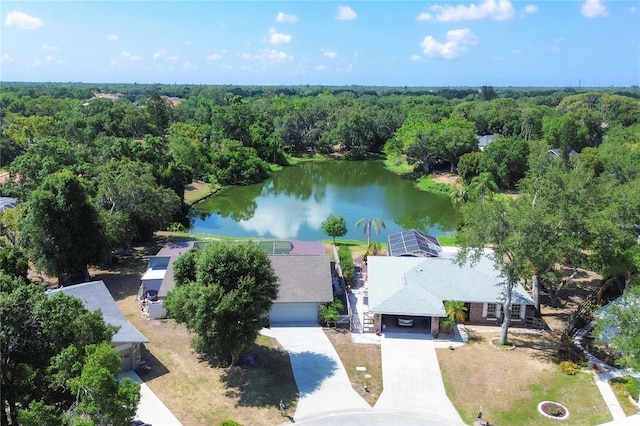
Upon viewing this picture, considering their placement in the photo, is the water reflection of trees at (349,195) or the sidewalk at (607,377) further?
the water reflection of trees at (349,195)

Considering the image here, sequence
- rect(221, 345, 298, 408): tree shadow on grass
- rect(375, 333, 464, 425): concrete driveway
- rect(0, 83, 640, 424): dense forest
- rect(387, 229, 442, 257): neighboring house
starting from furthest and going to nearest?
rect(387, 229, 442, 257): neighboring house, rect(221, 345, 298, 408): tree shadow on grass, rect(375, 333, 464, 425): concrete driveway, rect(0, 83, 640, 424): dense forest

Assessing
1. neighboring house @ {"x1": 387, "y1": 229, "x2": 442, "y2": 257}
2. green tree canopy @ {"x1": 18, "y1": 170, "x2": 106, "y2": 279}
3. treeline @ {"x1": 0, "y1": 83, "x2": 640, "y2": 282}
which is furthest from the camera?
neighboring house @ {"x1": 387, "y1": 229, "x2": 442, "y2": 257}

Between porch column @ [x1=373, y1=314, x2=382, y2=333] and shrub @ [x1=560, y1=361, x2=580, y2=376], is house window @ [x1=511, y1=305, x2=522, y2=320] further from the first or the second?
porch column @ [x1=373, y1=314, x2=382, y2=333]

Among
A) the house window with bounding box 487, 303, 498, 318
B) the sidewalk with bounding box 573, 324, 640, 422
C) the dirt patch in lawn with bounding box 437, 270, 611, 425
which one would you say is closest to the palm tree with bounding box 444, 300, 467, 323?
the dirt patch in lawn with bounding box 437, 270, 611, 425

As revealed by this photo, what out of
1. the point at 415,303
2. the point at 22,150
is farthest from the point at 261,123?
the point at 415,303

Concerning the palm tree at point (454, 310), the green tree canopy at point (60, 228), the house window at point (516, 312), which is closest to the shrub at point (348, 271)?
the palm tree at point (454, 310)

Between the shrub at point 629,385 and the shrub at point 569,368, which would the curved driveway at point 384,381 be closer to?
the shrub at point 569,368
